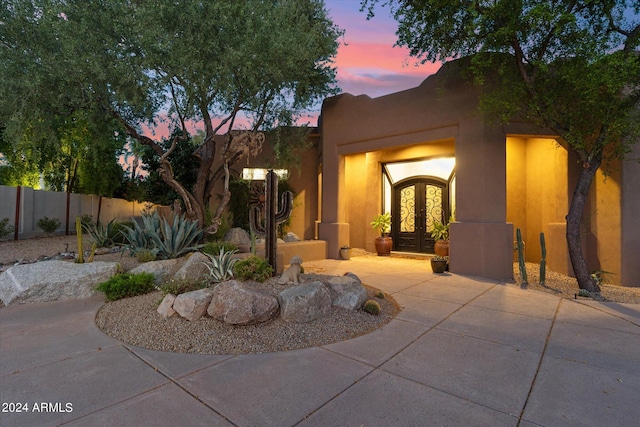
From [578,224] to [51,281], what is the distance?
9.46 m

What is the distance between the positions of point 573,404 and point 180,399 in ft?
9.86

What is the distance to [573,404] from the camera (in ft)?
7.79

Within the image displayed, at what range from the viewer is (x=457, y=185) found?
311 inches

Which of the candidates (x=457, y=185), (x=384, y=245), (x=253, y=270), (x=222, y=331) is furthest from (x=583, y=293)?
(x=222, y=331)

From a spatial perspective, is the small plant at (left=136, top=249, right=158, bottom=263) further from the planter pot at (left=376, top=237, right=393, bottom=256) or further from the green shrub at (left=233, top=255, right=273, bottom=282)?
the planter pot at (left=376, top=237, right=393, bottom=256)

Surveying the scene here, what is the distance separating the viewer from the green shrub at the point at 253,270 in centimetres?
504

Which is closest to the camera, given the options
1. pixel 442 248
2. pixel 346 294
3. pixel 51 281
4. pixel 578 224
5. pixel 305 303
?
pixel 305 303

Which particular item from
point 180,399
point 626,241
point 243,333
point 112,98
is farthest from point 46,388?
point 626,241

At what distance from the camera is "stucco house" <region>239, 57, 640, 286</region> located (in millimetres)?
7203

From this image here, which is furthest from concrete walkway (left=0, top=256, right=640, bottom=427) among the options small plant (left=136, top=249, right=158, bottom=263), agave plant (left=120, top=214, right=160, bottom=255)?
agave plant (left=120, top=214, right=160, bottom=255)

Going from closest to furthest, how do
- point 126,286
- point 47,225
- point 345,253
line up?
point 126,286 → point 47,225 → point 345,253

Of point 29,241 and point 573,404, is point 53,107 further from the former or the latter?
point 573,404

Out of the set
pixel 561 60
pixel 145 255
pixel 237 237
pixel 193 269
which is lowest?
pixel 193 269

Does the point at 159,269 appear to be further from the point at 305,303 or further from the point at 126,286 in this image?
the point at 305,303
